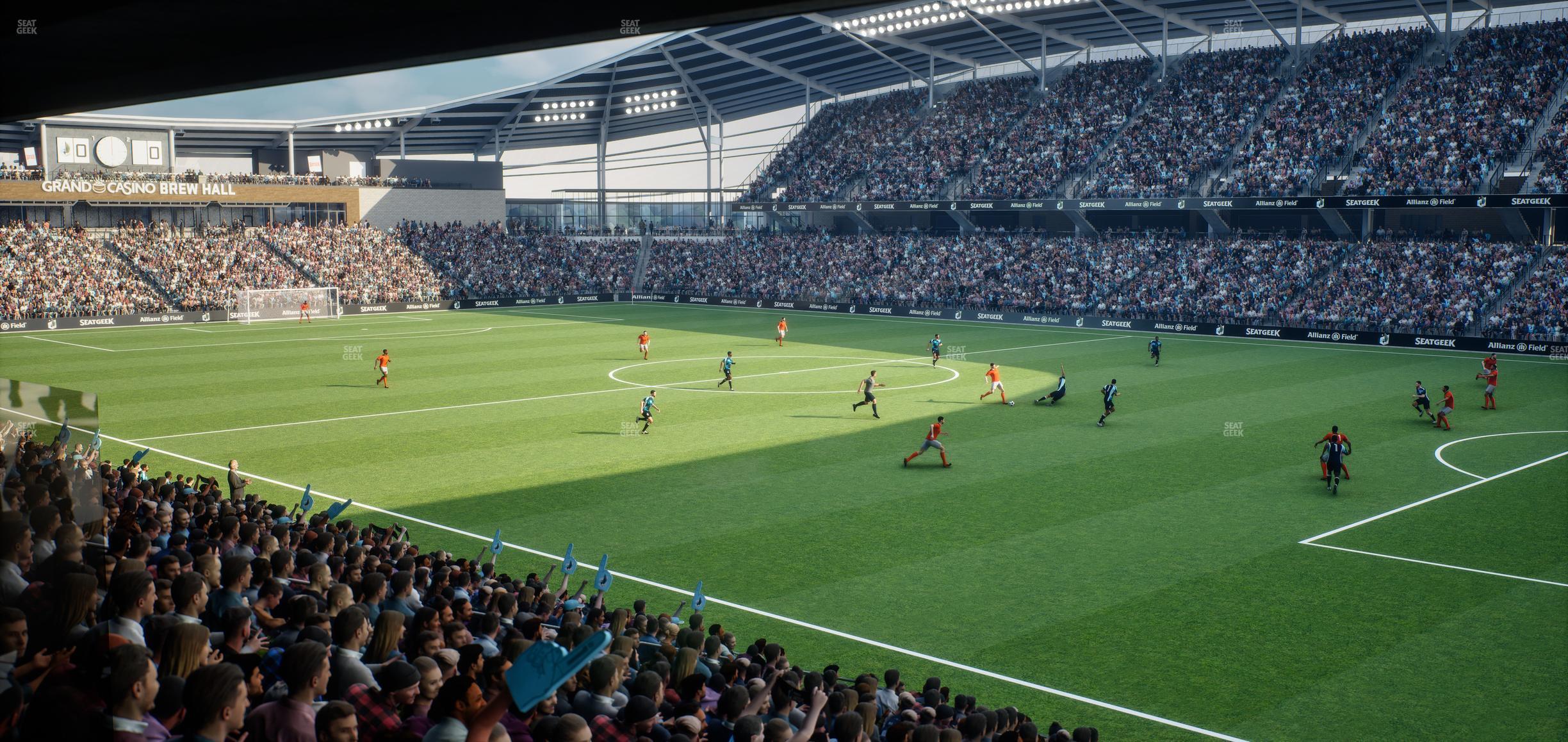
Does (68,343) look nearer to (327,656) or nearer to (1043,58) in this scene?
(327,656)

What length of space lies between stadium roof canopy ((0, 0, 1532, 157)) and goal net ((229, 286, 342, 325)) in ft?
43.5

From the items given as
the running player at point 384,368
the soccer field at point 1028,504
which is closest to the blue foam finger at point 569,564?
the soccer field at point 1028,504

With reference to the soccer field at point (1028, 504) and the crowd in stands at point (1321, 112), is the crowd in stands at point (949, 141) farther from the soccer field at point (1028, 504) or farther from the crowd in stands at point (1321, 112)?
the soccer field at point (1028, 504)

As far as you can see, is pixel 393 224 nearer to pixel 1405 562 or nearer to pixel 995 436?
pixel 995 436

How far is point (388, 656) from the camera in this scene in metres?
7.50

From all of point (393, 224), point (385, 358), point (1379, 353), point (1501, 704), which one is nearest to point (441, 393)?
point (385, 358)

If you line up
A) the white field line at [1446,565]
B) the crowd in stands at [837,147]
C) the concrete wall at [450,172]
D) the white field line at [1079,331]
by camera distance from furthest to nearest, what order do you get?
the concrete wall at [450,172] < the crowd in stands at [837,147] < the white field line at [1079,331] < the white field line at [1446,565]

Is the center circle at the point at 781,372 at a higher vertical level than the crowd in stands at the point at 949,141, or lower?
lower

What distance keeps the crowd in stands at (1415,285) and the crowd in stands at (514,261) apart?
46980mm

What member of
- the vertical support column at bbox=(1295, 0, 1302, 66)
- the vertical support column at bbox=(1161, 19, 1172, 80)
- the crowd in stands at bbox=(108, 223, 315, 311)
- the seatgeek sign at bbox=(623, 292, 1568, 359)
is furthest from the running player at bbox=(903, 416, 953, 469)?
the crowd in stands at bbox=(108, 223, 315, 311)

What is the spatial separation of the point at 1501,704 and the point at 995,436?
16.4 m

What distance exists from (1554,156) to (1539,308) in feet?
22.8

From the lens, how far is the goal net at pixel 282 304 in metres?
64.3

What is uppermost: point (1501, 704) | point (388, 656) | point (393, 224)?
point (393, 224)
